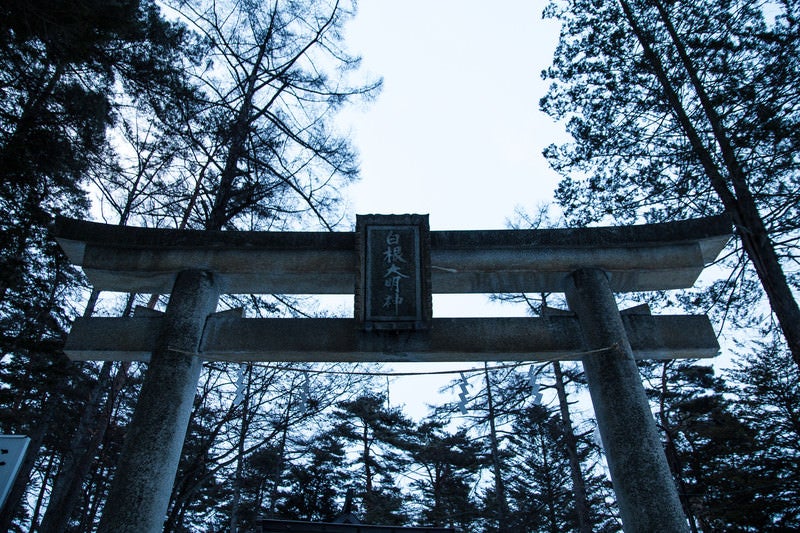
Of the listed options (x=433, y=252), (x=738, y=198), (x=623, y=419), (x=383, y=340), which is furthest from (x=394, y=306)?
(x=738, y=198)

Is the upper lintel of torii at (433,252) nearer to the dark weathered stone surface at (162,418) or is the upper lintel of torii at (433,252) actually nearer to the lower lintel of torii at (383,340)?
the dark weathered stone surface at (162,418)

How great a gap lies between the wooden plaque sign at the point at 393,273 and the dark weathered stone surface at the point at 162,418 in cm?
163

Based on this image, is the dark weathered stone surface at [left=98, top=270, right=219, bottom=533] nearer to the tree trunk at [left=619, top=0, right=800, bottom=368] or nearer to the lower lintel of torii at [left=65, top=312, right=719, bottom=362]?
the lower lintel of torii at [left=65, top=312, right=719, bottom=362]

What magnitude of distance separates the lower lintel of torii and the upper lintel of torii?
0.57 m

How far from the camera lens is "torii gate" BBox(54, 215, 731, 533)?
14.0 feet

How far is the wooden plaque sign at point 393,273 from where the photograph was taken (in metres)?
4.77

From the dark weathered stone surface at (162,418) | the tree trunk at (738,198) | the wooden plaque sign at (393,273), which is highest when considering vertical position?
the tree trunk at (738,198)

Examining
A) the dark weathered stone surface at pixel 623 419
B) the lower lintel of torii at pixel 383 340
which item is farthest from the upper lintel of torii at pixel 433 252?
the lower lintel of torii at pixel 383 340

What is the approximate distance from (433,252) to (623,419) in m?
2.38

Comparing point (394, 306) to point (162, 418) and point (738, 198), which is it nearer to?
point (162, 418)

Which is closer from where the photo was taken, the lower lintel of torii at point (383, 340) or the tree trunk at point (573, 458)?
the lower lintel of torii at point (383, 340)

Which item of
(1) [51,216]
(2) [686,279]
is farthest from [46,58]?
(2) [686,279]

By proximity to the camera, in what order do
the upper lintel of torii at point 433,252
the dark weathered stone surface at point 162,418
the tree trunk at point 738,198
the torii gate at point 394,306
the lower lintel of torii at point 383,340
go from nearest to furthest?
the dark weathered stone surface at point 162,418 → the torii gate at point 394,306 → the lower lintel of torii at point 383,340 → the upper lintel of torii at point 433,252 → the tree trunk at point 738,198

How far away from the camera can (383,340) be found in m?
4.78
